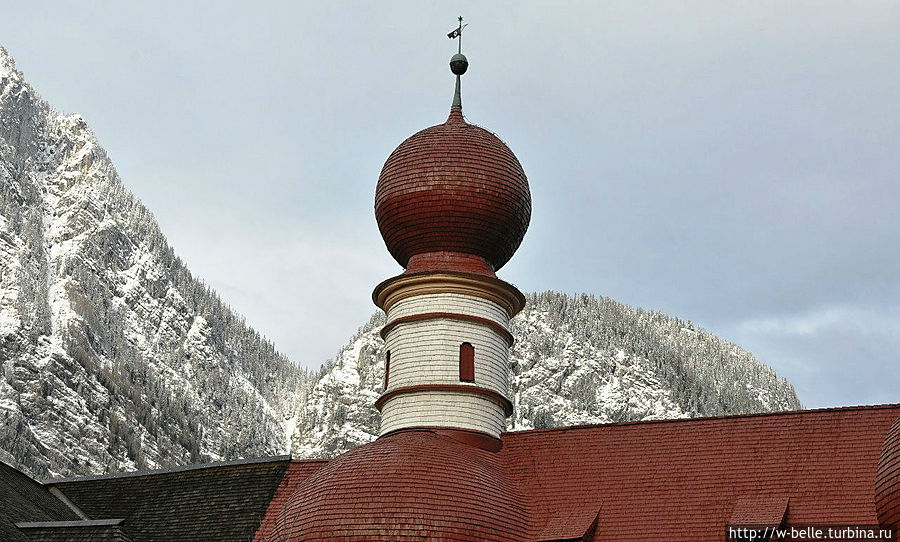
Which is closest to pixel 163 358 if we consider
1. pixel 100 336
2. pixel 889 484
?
pixel 100 336

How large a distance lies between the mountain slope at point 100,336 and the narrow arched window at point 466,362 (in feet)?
290

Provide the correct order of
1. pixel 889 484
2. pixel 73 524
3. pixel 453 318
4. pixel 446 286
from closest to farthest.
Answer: pixel 889 484 → pixel 73 524 → pixel 453 318 → pixel 446 286

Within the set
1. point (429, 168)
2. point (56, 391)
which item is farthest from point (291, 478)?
point (56, 391)

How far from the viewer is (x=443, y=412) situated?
26.4 m

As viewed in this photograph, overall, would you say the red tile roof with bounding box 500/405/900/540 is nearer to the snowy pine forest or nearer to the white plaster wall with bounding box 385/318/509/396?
the white plaster wall with bounding box 385/318/509/396

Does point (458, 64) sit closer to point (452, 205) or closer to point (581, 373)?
point (452, 205)

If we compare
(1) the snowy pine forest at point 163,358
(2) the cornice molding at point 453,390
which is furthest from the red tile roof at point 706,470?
(1) the snowy pine forest at point 163,358

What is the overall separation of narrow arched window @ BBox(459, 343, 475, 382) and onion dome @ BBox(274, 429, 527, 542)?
237 centimetres

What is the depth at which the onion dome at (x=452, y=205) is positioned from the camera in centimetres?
2786

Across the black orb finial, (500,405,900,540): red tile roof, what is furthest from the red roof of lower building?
the black orb finial

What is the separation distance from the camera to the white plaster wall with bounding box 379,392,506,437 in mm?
26328

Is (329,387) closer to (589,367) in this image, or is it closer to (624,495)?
(589,367)

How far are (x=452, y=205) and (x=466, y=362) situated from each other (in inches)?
132

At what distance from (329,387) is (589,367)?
3057 cm
